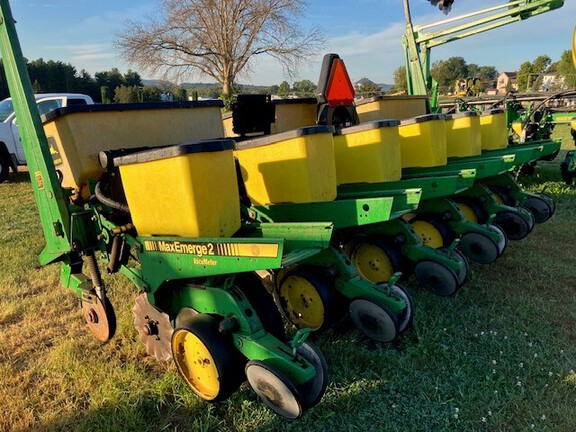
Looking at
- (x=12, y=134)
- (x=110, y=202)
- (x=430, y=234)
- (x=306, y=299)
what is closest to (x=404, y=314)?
(x=306, y=299)

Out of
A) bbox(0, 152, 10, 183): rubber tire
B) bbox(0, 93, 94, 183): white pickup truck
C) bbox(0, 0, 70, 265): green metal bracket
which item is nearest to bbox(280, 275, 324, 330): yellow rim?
bbox(0, 0, 70, 265): green metal bracket

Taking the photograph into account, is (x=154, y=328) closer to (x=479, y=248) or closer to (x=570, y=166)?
(x=479, y=248)

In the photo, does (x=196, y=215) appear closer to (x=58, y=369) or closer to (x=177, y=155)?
(x=177, y=155)

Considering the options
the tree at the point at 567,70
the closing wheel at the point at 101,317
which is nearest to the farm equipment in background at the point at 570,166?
the closing wheel at the point at 101,317

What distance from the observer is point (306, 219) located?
291 cm

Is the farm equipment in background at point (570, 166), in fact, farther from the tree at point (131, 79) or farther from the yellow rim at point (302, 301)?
the tree at point (131, 79)

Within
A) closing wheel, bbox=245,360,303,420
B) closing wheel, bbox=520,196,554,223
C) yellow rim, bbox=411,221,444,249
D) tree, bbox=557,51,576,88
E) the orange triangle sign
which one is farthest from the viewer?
tree, bbox=557,51,576,88

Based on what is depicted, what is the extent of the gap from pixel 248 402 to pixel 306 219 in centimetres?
113

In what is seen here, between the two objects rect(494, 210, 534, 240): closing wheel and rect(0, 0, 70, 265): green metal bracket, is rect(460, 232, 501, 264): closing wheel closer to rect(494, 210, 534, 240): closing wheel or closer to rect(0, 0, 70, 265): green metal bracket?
rect(494, 210, 534, 240): closing wheel

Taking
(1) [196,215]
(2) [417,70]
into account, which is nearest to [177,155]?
(1) [196,215]

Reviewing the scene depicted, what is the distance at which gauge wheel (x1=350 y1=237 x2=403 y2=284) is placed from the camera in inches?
133

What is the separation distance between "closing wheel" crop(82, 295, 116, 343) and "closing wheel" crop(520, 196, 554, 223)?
14.6 feet

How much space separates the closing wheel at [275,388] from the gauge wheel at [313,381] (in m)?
0.06

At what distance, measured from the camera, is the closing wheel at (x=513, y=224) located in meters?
4.49
